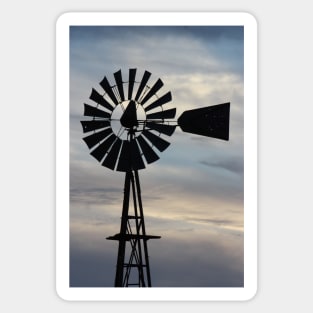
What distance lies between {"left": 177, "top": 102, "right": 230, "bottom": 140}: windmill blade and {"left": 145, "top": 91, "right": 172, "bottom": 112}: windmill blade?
26 cm

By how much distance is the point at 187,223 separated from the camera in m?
11.4

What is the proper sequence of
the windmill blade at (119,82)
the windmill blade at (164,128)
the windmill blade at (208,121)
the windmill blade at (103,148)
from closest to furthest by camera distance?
1. the windmill blade at (208,121)
2. the windmill blade at (119,82)
3. the windmill blade at (103,148)
4. the windmill blade at (164,128)

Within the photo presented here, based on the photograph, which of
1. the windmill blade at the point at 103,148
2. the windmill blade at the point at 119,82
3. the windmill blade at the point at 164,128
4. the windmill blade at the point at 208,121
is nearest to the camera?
the windmill blade at the point at 208,121

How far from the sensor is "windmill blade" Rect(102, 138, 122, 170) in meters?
→ 12.1

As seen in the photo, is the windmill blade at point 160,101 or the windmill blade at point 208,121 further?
the windmill blade at point 160,101

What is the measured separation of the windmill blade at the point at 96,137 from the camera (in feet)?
38.7

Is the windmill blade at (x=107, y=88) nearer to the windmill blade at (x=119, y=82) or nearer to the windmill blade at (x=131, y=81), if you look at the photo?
the windmill blade at (x=119, y=82)

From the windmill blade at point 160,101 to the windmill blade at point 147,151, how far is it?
385 mm

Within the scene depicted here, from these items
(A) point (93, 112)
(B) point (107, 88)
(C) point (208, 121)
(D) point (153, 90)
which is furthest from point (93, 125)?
(C) point (208, 121)
